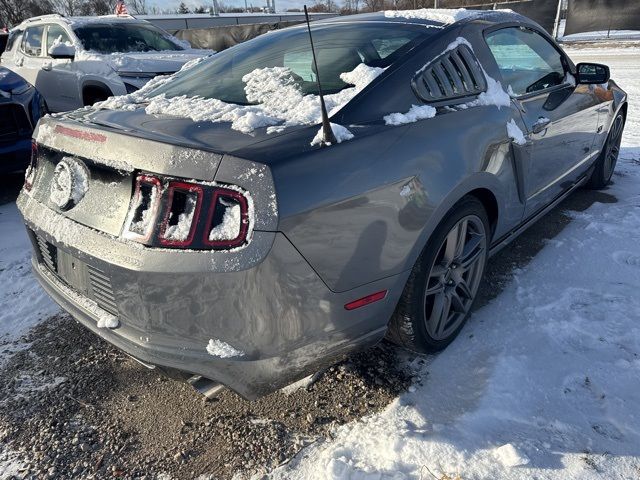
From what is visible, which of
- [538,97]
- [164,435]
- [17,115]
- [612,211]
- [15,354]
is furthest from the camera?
[17,115]

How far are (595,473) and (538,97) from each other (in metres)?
2.08

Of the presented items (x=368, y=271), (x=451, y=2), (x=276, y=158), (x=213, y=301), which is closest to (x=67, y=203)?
(x=213, y=301)

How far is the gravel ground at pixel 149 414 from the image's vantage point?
6.32ft

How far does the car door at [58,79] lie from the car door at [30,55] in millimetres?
171

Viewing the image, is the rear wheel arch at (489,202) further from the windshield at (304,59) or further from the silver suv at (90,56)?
the silver suv at (90,56)

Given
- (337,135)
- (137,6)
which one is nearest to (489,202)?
(337,135)

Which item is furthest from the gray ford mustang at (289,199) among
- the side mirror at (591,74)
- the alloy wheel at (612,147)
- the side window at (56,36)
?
the side window at (56,36)

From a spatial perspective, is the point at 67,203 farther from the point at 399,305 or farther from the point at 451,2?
the point at 451,2

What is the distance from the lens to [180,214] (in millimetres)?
1605

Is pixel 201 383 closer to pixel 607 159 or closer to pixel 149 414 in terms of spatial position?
pixel 149 414

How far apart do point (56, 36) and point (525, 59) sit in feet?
23.5

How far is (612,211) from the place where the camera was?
155 inches

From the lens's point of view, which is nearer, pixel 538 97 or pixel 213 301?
pixel 213 301

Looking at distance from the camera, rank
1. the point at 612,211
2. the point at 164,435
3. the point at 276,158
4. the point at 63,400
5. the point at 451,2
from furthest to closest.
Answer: the point at 451,2 → the point at 612,211 → the point at 63,400 → the point at 164,435 → the point at 276,158
